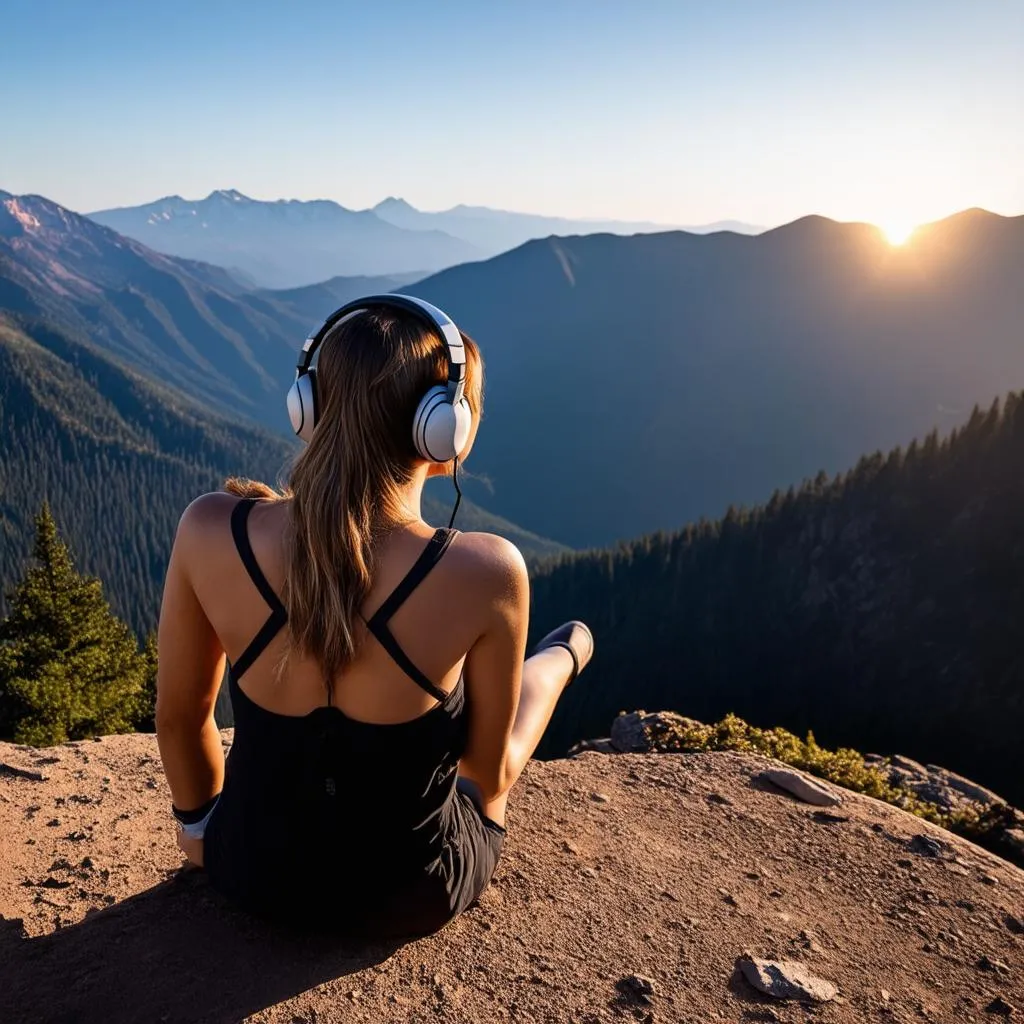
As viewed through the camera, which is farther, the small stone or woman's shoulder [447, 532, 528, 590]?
the small stone

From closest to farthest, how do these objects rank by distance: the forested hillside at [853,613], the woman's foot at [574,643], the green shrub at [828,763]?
the woman's foot at [574,643] < the green shrub at [828,763] < the forested hillside at [853,613]

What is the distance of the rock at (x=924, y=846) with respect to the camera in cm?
680

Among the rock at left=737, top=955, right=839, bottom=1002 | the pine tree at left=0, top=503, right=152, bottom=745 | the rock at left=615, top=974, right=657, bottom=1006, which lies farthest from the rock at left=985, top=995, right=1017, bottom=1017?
the pine tree at left=0, top=503, right=152, bottom=745

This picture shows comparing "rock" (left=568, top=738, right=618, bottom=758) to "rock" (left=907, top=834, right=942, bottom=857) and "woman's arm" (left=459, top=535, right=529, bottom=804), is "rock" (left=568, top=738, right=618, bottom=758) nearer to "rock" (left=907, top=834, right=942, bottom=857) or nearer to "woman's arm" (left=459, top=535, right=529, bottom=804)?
"rock" (left=907, top=834, right=942, bottom=857)

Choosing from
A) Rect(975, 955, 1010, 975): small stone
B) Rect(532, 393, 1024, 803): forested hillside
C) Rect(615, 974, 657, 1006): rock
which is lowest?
Rect(532, 393, 1024, 803): forested hillside

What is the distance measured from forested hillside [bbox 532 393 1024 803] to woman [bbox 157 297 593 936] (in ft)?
224

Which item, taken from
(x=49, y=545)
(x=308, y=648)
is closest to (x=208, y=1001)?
(x=308, y=648)

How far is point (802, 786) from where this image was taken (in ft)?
25.4

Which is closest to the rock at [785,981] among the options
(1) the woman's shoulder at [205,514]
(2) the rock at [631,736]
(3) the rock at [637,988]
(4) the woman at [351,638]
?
(3) the rock at [637,988]

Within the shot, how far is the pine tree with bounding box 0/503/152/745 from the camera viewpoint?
1756 centimetres

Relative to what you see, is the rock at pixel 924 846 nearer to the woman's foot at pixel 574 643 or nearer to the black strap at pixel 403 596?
the woman's foot at pixel 574 643

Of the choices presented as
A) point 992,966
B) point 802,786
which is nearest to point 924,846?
point 802,786

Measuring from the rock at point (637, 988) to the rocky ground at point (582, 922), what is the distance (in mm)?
10

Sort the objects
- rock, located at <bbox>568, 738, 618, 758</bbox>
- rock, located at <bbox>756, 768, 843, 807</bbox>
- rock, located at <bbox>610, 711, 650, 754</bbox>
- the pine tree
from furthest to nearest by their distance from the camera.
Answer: the pine tree → rock, located at <bbox>568, 738, 618, 758</bbox> → rock, located at <bbox>610, 711, 650, 754</bbox> → rock, located at <bbox>756, 768, 843, 807</bbox>
